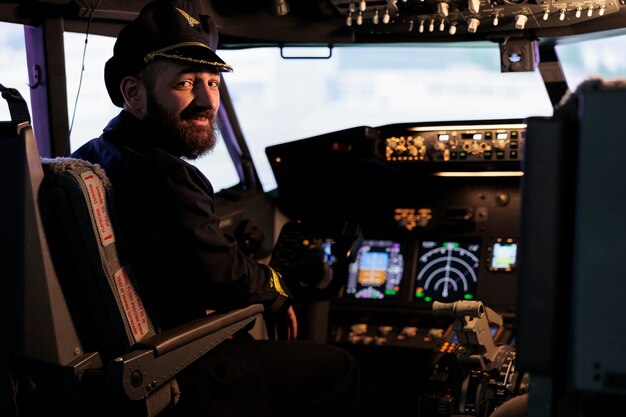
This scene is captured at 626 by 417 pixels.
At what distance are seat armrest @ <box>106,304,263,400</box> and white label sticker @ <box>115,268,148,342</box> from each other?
61mm

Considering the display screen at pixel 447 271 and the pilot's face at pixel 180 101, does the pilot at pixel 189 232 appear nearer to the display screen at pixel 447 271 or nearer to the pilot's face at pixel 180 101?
the pilot's face at pixel 180 101

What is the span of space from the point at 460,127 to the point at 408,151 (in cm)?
22

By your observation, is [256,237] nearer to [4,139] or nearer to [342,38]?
[342,38]

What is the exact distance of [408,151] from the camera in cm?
354

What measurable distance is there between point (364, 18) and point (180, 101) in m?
1.32

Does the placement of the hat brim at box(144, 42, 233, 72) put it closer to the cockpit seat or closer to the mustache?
the mustache

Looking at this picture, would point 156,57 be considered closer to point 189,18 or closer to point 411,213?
point 189,18

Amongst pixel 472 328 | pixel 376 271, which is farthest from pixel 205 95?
pixel 376 271

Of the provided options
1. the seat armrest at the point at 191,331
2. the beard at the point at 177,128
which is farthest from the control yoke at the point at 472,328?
the beard at the point at 177,128

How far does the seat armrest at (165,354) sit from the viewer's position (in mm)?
1737

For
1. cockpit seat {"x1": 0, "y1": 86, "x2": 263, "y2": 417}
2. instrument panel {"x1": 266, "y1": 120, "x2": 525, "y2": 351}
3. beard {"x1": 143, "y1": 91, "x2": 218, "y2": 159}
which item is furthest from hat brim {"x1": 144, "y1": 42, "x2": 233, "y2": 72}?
instrument panel {"x1": 266, "y1": 120, "x2": 525, "y2": 351}

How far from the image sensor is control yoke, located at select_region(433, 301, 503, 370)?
7.35 feet

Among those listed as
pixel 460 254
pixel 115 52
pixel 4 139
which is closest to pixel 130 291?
pixel 4 139

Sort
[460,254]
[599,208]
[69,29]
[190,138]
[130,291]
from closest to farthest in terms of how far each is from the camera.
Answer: [599,208] → [130,291] → [190,138] → [69,29] → [460,254]
